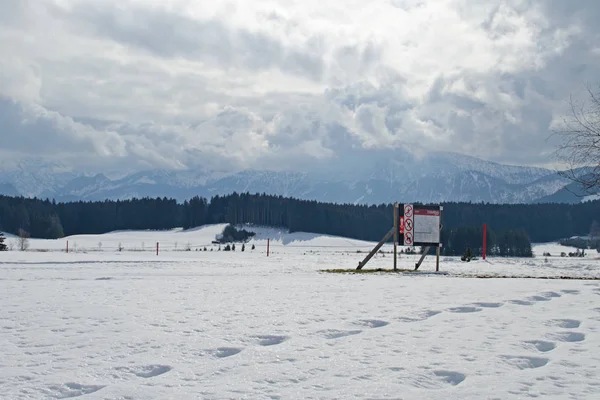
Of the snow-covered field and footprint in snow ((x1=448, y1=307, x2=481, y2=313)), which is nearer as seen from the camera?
the snow-covered field

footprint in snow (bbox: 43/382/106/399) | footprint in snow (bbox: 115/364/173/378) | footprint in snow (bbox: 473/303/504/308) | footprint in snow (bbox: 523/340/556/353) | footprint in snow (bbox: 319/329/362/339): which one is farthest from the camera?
footprint in snow (bbox: 473/303/504/308)

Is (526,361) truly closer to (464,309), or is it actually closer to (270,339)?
(270,339)

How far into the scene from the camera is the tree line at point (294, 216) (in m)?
153

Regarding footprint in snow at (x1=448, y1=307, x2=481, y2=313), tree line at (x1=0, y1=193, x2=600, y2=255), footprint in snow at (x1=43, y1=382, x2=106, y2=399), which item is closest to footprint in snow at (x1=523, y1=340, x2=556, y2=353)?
footprint in snow at (x1=448, y1=307, x2=481, y2=313)

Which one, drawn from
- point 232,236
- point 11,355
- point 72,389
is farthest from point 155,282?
point 232,236

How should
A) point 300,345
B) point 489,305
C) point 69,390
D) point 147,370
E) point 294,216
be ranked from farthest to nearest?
1. point 294,216
2. point 489,305
3. point 300,345
4. point 147,370
5. point 69,390

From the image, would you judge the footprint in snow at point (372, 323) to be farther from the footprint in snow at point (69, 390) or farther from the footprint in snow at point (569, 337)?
the footprint in snow at point (69, 390)

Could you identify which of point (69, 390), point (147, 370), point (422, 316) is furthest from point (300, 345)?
point (422, 316)

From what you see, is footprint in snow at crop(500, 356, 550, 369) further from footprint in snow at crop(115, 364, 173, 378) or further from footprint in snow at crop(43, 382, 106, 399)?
footprint in snow at crop(43, 382, 106, 399)

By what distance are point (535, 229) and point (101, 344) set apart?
161600 millimetres

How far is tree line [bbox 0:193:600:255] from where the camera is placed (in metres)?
153

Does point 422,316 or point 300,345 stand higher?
point 422,316

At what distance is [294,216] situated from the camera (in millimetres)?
151375

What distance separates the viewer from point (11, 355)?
7.83 metres
